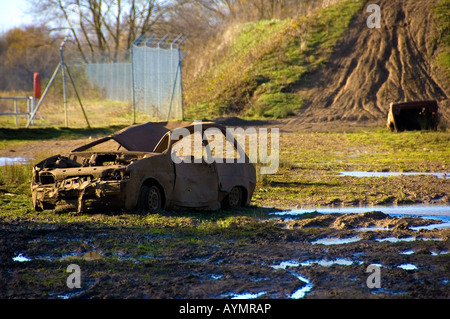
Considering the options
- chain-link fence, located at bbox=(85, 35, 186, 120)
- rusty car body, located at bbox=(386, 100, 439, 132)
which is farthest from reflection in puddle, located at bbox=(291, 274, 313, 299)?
chain-link fence, located at bbox=(85, 35, 186, 120)

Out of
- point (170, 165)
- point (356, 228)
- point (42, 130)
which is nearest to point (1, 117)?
point (42, 130)

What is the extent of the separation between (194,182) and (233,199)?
42.1 inches

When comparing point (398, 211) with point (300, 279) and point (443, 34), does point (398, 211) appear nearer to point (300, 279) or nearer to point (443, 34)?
point (300, 279)

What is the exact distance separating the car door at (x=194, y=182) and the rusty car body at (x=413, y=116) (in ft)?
55.8

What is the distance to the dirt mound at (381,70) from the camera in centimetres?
3494

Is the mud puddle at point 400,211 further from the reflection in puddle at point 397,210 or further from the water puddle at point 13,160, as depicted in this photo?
the water puddle at point 13,160

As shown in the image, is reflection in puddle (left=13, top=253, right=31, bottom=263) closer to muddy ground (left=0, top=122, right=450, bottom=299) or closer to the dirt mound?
muddy ground (left=0, top=122, right=450, bottom=299)

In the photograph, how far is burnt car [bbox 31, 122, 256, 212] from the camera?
983 centimetres

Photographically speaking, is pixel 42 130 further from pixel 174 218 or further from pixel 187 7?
pixel 187 7

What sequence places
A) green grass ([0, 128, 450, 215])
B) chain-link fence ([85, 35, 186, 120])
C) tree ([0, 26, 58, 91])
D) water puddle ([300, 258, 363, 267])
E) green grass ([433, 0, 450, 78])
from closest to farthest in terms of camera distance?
water puddle ([300, 258, 363, 267]) < green grass ([0, 128, 450, 215]) < chain-link fence ([85, 35, 186, 120]) < green grass ([433, 0, 450, 78]) < tree ([0, 26, 58, 91])

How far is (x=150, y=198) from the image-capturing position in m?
10.3

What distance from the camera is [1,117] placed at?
3197cm

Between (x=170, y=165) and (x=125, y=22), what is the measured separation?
5247 cm

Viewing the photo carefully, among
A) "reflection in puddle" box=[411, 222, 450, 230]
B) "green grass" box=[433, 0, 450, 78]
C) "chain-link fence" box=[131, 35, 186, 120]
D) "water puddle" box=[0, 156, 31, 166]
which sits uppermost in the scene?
"green grass" box=[433, 0, 450, 78]
